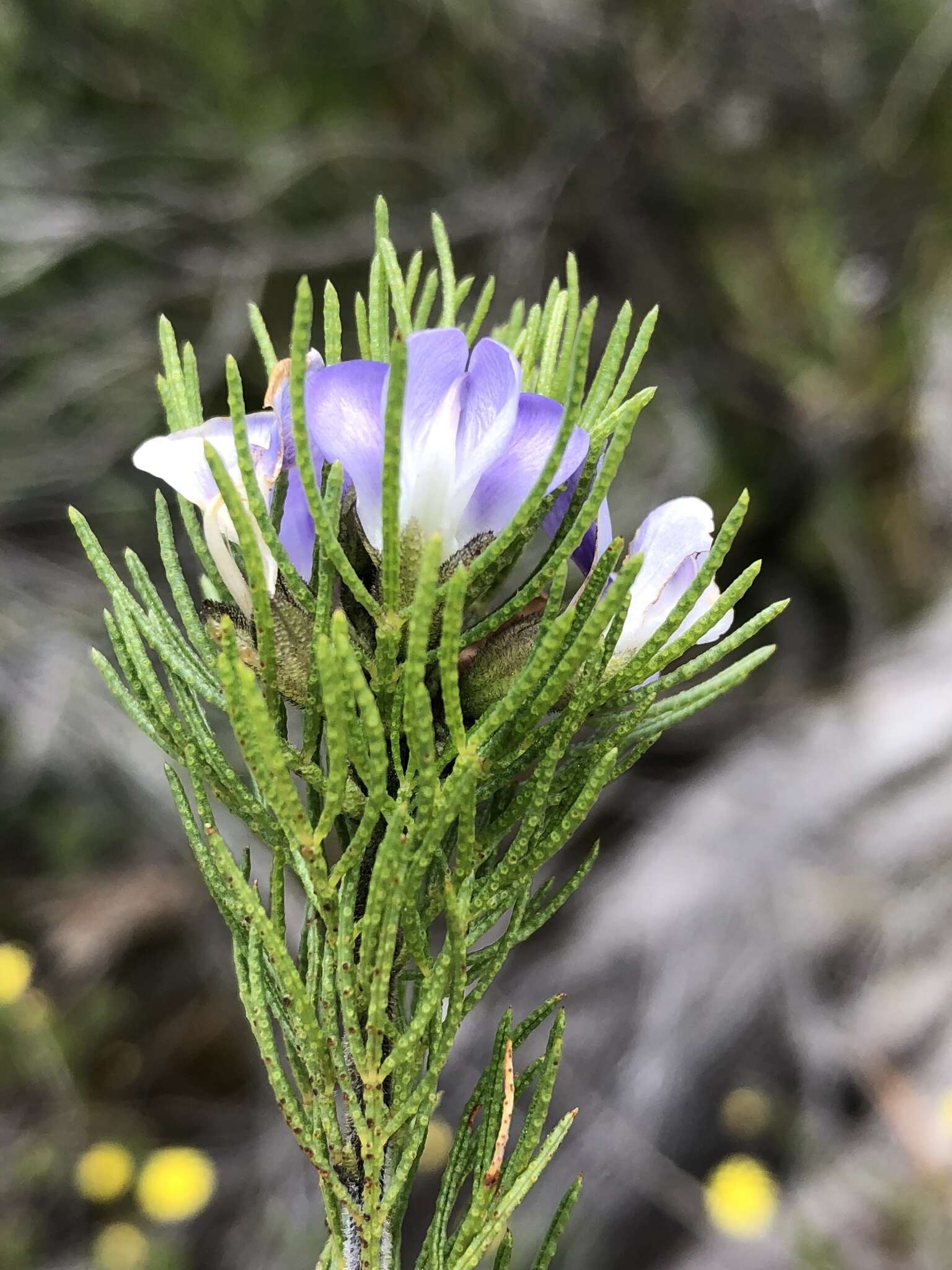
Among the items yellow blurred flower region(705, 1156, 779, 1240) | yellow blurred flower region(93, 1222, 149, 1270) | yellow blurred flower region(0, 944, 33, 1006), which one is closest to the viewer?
yellow blurred flower region(705, 1156, 779, 1240)

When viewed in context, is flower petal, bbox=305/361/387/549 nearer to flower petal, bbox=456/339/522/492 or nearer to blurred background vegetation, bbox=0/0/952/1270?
flower petal, bbox=456/339/522/492

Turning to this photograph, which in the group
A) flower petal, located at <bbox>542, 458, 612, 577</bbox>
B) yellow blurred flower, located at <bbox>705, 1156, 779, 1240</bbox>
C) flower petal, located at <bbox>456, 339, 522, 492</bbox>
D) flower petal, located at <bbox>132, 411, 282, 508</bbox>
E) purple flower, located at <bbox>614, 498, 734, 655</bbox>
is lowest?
yellow blurred flower, located at <bbox>705, 1156, 779, 1240</bbox>

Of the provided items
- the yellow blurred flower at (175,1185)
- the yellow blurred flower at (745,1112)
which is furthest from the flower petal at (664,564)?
the yellow blurred flower at (175,1185)

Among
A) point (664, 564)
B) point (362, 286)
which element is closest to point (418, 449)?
point (664, 564)

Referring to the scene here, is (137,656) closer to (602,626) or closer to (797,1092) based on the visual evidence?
(602,626)

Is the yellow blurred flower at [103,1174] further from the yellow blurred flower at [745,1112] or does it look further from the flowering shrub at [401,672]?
the flowering shrub at [401,672]

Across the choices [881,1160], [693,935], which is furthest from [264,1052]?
[881,1160]

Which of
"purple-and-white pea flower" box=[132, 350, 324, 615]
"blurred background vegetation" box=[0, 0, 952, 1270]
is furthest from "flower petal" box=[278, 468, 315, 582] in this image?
"blurred background vegetation" box=[0, 0, 952, 1270]
